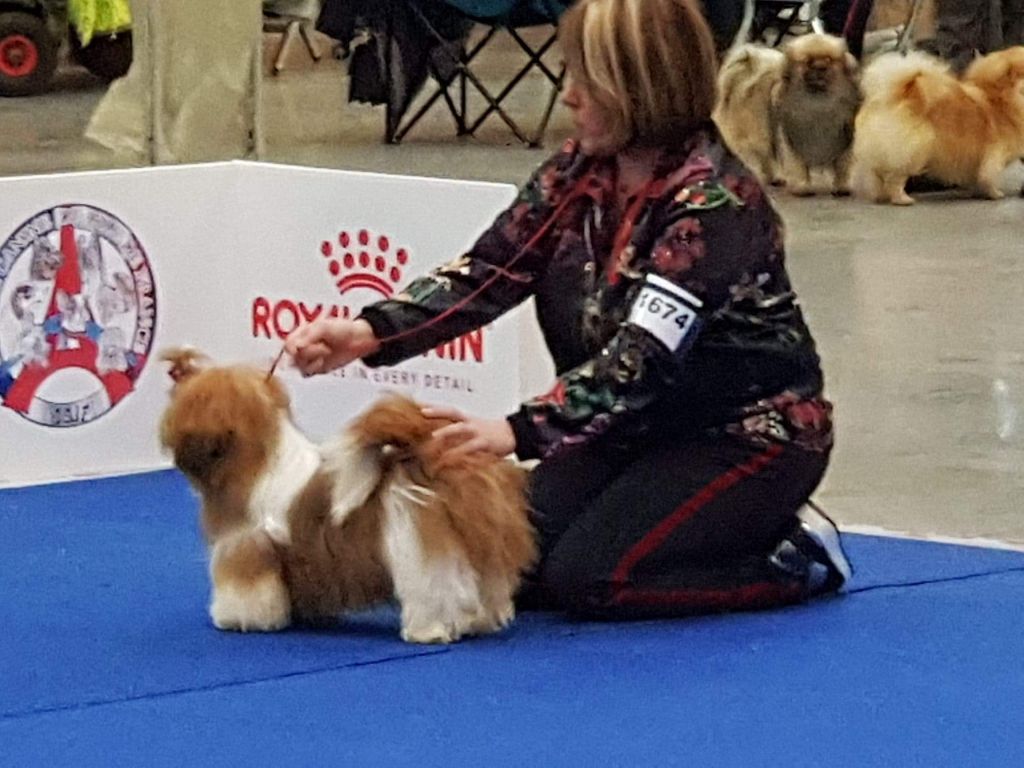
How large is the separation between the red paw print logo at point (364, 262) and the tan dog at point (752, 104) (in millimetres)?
3393

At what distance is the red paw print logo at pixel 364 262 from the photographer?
130 inches

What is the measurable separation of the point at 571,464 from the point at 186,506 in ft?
2.84

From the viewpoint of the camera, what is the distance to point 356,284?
11.0 feet

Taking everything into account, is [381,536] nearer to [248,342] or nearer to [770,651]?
[770,651]

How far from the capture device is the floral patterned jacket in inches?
89.5

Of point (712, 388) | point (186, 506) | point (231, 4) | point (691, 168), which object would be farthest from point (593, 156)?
point (231, 4)

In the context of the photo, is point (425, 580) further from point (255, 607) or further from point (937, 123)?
point (937, 123)

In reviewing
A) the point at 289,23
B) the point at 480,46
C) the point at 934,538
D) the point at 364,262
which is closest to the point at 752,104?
the point at 480,46

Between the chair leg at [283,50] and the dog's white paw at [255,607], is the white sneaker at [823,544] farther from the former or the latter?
the chair leg at [283,50]

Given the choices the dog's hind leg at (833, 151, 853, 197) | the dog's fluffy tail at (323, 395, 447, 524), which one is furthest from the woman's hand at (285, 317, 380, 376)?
the dog's hind leg at (833, 151, 853, 197)

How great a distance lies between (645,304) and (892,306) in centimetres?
258

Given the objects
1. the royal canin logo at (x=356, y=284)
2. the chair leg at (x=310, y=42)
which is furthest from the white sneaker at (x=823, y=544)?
the chair leg at (x=310, y=42)

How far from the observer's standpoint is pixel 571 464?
2490 mm

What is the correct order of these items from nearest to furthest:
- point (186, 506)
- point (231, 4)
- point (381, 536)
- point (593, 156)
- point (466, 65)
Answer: point (381, 536) → point (593, 156) → point (186, 506) → point (231, 4) → point (466, 65)
